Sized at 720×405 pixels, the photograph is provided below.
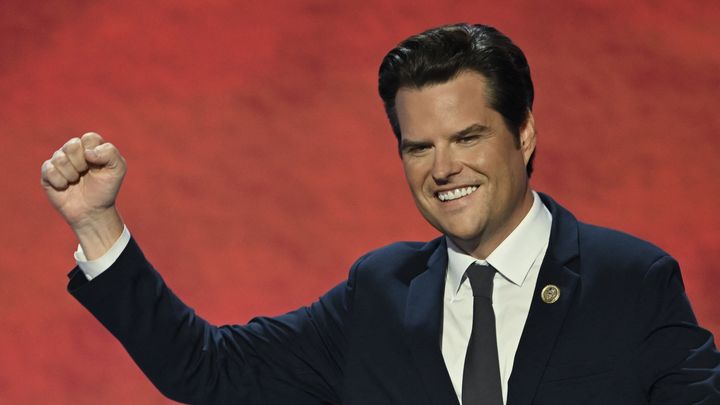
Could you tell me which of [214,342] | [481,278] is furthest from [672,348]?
[214,342]

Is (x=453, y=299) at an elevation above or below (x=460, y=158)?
below

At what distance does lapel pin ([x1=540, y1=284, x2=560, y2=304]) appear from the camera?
5.42 feet

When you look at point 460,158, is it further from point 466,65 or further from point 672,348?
point 672,348

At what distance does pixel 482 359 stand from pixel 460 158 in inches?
10.8

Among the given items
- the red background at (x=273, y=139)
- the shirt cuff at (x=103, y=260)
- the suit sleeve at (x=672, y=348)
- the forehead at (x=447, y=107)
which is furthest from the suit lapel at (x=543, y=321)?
the red background at (x=273, y=139)

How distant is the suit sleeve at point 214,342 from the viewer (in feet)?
5.49

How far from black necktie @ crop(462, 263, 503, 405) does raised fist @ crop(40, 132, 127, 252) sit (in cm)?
51

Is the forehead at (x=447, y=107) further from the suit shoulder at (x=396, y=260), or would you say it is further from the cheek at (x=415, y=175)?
the suit shoulder at (x=396, y=260)

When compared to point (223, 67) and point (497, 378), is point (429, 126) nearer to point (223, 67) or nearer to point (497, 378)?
point (497, 378)

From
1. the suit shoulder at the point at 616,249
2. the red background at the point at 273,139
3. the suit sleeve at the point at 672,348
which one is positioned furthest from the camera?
the red background at the point at 273,139

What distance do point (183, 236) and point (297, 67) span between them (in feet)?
1.44

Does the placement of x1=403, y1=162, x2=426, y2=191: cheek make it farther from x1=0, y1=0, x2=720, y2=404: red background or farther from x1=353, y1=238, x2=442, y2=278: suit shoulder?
x1=0, y1=0, x2=720, y2=404: red background

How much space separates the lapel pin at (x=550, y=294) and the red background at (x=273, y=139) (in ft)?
3.20

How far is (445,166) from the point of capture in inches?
66.2
